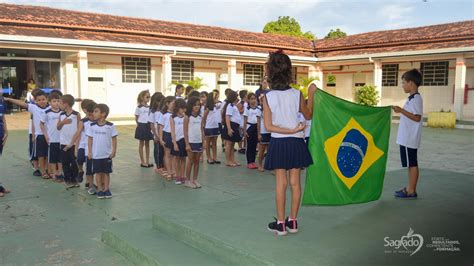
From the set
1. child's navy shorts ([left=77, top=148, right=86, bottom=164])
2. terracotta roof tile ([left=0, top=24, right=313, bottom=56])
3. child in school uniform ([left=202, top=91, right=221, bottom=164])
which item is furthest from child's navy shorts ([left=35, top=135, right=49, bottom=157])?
terracotta roof tile ([left=0, top=24, right=313, bottom=56])

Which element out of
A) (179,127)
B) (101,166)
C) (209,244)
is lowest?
(209,244)

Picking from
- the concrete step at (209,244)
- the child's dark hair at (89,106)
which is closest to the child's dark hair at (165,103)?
the child's dark hair at (89,106)

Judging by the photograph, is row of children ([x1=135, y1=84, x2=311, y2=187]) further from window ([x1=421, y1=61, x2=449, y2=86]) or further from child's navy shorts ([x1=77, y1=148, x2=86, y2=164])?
window ([x1=421, y1=61, x2=449, y2=86])

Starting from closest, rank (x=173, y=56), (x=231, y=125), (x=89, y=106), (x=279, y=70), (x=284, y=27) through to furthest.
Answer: (x=279, y=70), (x=89, y=106), (x=231, y=125), (x=173, y=56), (x=284, y=27)

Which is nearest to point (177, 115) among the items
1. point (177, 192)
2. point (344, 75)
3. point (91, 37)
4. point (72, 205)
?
point (177, 192)

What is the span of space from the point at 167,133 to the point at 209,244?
11.3 ft

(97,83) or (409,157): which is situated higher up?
(97,83)

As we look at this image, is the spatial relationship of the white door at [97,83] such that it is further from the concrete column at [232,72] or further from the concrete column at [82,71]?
the concrete column at [232,72]

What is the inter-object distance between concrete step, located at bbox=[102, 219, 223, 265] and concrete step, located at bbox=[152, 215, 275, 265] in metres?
0.05

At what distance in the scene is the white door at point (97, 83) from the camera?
55.5 feet

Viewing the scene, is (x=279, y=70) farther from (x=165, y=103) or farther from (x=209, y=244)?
(x=165, y=103)

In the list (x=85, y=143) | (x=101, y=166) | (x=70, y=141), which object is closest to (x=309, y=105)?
(x=101, y=166)

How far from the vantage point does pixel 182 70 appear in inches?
757

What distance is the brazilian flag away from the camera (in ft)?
12.0
